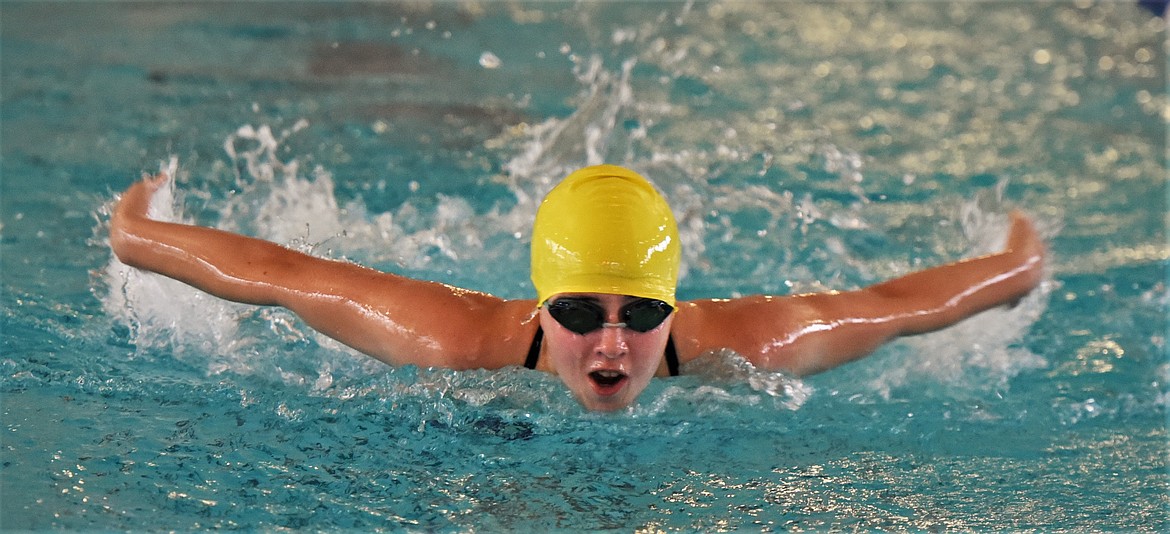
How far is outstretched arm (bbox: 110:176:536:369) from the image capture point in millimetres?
3225

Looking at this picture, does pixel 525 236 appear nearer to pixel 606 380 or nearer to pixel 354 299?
pixel 354 299

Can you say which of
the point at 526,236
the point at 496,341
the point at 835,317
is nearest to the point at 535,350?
the point at 496,341

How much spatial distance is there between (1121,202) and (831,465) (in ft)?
10.4

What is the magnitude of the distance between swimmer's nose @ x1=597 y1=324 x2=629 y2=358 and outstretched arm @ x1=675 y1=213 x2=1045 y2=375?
441 mm

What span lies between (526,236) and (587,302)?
5.58 feet

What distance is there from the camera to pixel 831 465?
3215mm

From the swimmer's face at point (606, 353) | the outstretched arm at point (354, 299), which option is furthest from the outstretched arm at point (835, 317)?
the outstretched arm at point (354, 299)

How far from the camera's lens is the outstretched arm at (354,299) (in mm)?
3225

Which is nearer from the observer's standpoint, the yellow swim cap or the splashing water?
the yellow swim cap

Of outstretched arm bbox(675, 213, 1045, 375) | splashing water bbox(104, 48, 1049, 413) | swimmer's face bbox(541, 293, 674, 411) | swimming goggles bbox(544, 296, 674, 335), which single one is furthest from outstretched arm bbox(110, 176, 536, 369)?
outstretched arm bbox(675, 213, 1045, 375)

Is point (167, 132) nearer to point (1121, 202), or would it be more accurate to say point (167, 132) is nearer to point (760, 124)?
point (760, 124)

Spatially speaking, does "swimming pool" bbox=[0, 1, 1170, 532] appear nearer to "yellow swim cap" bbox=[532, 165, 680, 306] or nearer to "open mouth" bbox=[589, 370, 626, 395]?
"open mouth" bbox=[589, 370, 626, 395]

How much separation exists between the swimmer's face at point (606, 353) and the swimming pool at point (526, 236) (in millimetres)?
192

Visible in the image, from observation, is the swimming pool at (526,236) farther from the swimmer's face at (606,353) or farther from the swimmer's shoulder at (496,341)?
the swimmer's face at (606,353)
